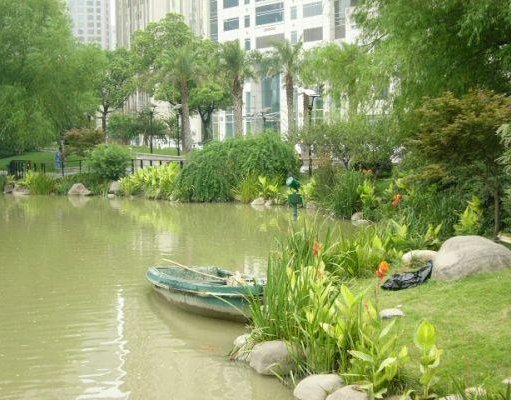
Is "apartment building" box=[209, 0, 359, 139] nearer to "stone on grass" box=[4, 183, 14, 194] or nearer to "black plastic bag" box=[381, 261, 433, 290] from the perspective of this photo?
"stone on grass" box=[4, 183, 14, 194]

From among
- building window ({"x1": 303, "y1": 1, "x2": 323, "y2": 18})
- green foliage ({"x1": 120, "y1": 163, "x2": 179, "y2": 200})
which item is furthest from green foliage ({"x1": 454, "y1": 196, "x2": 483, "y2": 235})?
building window ({"x1": 303, "y1": 1, "x2": 323, "y2": 18})

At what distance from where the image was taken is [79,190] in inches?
1373

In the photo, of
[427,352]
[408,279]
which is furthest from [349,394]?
[408,279]

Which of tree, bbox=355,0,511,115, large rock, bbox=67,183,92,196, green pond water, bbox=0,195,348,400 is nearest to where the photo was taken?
green pond water, bbox=0,195,348,400

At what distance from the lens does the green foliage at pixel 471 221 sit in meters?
13.1

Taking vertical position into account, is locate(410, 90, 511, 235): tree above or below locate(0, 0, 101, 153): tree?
Result: below

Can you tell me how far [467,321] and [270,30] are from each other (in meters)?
65.1

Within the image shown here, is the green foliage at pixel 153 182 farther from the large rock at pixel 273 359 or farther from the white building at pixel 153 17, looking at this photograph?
the white building at pixel 153 17

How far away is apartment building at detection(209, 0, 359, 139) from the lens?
208ft

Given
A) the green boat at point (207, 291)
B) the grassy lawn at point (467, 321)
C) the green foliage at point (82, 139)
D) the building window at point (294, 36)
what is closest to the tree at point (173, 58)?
the building window at point (294, 36)

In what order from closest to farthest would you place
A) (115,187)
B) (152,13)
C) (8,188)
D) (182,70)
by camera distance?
1. (115,187)
2. (8,188)
3. (182,70)
4. (152,13)

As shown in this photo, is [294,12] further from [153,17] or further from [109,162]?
[153,17]

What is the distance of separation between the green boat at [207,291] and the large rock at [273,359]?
2.96ft

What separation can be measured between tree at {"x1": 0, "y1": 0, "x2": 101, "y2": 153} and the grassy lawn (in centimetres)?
3159
